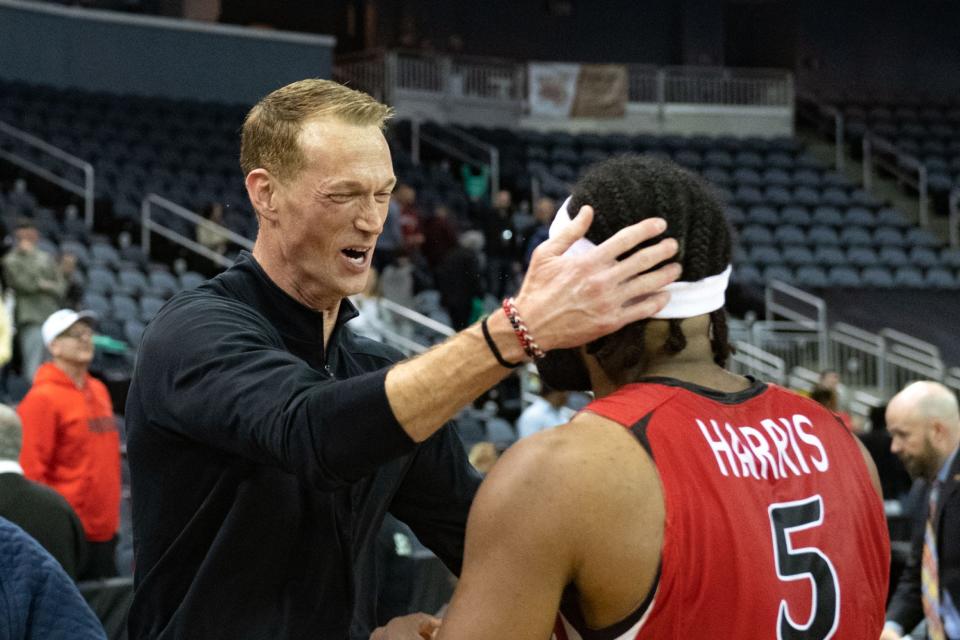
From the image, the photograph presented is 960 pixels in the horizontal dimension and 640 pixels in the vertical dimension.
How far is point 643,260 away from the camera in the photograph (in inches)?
69.7

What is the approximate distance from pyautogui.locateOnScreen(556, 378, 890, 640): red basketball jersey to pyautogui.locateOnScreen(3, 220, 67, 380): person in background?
339 inches

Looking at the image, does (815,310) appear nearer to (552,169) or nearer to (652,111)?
(552,169)

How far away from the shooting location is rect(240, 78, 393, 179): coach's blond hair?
225cm

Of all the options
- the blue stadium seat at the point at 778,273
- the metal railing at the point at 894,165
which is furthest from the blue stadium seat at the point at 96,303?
the metal railing at the point at 894,165

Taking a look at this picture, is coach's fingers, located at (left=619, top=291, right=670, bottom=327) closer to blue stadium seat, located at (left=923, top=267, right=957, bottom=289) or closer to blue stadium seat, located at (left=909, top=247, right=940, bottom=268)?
blue stadium seat, located at (left=923, top=267, right=957, bottom=289)

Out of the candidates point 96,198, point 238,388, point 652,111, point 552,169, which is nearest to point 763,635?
point 238,388

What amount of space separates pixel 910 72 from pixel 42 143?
618 inches

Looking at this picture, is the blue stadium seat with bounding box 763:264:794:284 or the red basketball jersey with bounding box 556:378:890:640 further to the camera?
the blue stadium seat with bounding box 763:264:794:284

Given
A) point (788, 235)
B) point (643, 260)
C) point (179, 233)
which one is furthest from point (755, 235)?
point (643, 260)

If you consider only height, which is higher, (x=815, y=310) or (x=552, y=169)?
(x=552, y=169)

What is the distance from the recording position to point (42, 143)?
14.3 meters

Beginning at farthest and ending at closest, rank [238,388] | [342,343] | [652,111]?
1. [652,111]
2. [342,343]
3. [238,388]

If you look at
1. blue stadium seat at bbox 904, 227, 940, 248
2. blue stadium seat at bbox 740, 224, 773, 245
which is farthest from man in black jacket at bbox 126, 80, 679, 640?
blue stadium seat at bbox 904, 227, 940, 248

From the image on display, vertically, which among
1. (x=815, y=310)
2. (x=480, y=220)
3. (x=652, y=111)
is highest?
(x=652, y=111)
